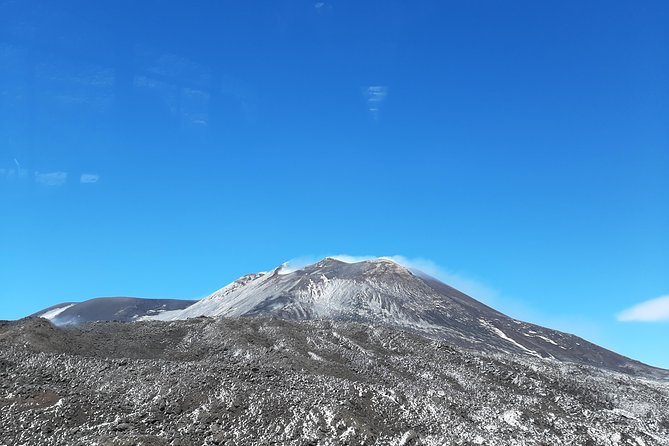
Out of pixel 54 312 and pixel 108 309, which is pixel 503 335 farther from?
pixel 54 312

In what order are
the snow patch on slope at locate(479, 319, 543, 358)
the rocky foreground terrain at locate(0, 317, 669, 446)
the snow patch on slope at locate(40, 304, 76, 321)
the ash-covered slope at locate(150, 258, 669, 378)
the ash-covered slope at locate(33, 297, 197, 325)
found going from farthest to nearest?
the snow patch on slope at locate(40, 304, 76, 321)
the ash-covered slope at locate(33, 297, 197, 325)
the ash-covered slope at locate(150, 258, 669, 378)
the snow patch on slope at locate(479, 319, 543, 358)
the rocky foreground terrain at locate(0, 317, 669, 446)

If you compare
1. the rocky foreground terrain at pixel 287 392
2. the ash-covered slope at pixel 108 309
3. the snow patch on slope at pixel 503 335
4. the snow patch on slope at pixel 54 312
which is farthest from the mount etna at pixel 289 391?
the snow patch on slope at pixel 54 312

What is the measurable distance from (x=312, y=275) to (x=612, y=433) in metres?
61.7

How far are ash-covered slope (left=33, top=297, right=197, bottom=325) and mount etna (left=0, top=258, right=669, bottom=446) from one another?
66224 millimetres

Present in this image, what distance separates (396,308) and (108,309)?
2697 inches

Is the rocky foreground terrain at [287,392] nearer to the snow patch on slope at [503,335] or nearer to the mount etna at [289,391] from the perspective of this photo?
the mount etna at [289,391]

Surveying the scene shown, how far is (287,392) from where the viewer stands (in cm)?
3472

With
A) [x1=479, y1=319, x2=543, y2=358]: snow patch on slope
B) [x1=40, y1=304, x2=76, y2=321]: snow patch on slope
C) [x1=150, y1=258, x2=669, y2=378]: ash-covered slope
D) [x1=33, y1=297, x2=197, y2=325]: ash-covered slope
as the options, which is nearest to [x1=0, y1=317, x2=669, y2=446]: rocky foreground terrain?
[x1=150, y1=258, x2=669, y2=378]: ash-covered slope

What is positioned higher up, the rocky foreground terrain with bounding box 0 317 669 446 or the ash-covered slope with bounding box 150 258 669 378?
the ash-covered slope with bounding box 150 258 669 378

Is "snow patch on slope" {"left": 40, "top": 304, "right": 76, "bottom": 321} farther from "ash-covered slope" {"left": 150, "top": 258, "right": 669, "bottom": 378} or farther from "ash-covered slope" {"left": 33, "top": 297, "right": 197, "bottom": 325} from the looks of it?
"ash-covered slope" {"left": 150, "top": 258, "right": 669, "bottom": 378}

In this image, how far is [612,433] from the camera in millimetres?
35219

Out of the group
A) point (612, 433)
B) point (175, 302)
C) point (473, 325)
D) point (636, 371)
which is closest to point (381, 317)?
point (473, 325)

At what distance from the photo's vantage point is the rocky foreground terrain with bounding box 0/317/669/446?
3041cm

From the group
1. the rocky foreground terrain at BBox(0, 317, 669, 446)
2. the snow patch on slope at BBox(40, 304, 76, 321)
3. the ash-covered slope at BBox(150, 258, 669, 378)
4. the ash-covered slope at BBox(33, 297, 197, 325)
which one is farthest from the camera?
the snow patch on slope at BBox(40, 304, 76, 321)
